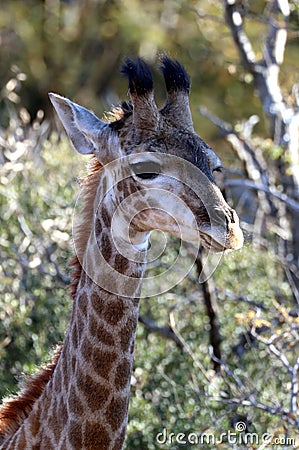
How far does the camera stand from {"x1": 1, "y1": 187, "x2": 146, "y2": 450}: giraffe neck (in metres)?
3.20

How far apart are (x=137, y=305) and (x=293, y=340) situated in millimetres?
1876

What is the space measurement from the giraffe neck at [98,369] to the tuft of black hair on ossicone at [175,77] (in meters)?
0.47

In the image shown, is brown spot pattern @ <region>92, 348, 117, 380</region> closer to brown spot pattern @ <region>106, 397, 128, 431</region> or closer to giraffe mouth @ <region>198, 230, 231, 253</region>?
brown spot pattern @ <region>106, 397, 128, 431</region>

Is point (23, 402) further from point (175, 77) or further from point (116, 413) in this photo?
point (175, 77)

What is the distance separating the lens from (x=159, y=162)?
124 inches

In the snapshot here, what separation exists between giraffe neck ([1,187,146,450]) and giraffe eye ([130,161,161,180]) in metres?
0.20

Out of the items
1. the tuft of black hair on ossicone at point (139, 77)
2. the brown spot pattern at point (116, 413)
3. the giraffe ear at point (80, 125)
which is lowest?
the brown spot pattern at point (116, 413)

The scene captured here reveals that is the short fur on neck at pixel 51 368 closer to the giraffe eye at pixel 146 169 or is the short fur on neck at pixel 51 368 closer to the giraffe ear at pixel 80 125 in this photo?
the giraffe ear at pixel 80 125

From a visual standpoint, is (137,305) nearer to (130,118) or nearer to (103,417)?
(103,417)

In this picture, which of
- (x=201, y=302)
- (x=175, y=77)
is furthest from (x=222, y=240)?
(x=201, y=302)

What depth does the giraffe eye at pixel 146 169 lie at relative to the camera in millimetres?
3150

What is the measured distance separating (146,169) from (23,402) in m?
0.93

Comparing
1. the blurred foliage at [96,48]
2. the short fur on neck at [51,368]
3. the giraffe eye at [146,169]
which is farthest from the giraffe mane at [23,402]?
the blurred foliage at [96,48]

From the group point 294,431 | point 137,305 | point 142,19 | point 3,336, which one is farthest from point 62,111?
point 142,19
